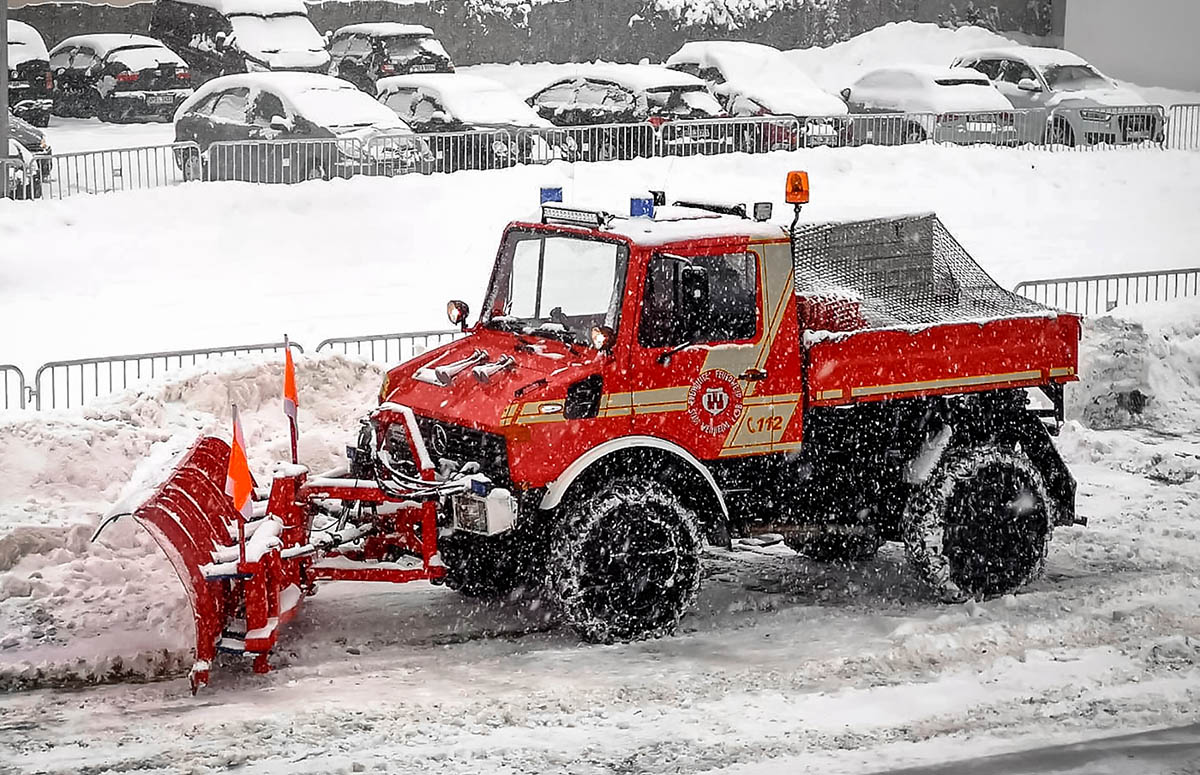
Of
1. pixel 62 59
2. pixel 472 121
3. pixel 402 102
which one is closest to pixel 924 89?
pixel 472 121

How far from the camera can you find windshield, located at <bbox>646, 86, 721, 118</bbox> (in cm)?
2162

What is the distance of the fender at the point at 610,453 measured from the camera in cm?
827

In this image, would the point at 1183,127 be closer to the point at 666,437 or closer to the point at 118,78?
the point at 118,78

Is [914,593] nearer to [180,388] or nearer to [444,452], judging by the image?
[444,452]

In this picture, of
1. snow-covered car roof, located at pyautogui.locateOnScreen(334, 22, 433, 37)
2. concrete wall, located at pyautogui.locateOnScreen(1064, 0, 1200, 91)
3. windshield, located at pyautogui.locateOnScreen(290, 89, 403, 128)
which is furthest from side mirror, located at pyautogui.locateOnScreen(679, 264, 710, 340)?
snow-covered car roof, located at pyautogui.locateOnScreen(334, 22, 433, 37)

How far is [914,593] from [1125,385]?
5.14m

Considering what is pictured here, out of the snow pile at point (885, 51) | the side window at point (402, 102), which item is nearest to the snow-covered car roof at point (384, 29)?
the side window at point (402, 102)

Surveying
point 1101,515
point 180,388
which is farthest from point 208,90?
point 1101,515

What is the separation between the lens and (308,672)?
8094 millimetres

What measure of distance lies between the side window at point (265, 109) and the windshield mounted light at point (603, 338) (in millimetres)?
11128

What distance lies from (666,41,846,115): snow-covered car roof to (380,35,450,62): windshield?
3193mm

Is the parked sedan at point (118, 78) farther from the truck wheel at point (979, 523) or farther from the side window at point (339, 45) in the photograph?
the truck wheel at point (979, 523)

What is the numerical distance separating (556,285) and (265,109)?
10667 mm

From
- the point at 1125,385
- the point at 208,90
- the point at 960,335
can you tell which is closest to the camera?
the point at 960,335
